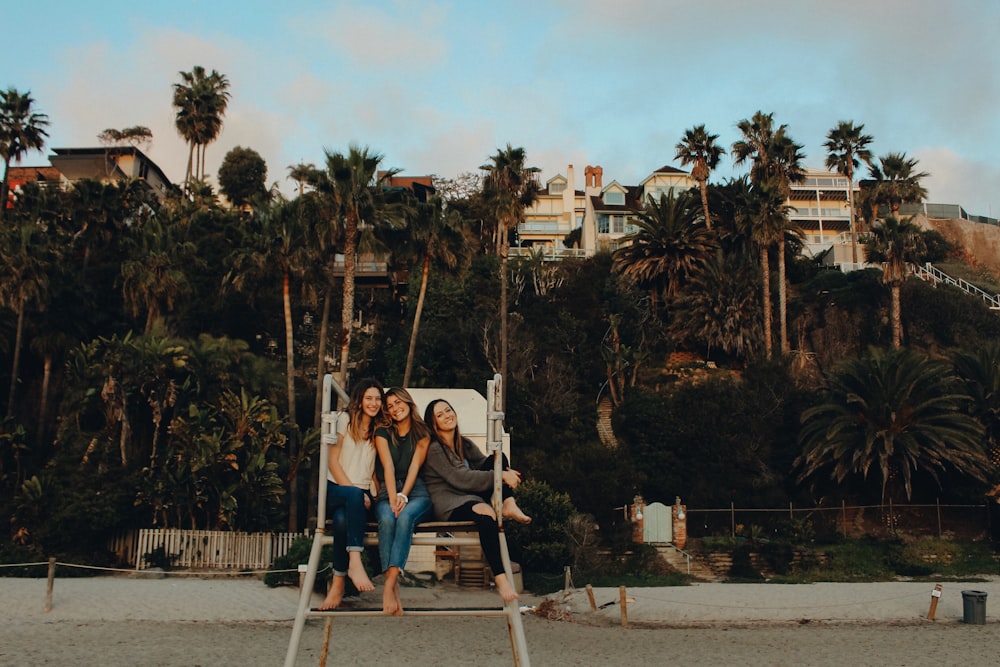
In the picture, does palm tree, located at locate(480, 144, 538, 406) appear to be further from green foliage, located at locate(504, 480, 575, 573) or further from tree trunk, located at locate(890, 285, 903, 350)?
tree trunk, located at locate(890, 285, 903, 350)

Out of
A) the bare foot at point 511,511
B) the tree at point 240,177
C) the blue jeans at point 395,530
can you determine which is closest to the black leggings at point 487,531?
the bare foot at point 511,511

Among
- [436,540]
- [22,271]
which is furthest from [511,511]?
[22,271]

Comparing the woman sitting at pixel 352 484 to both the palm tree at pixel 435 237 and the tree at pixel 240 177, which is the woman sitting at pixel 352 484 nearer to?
the palm tree at pixel 435 237

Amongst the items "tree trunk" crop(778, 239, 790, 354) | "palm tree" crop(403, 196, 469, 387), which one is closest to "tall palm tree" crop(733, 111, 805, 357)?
"tree trunk" crop(778, 239, 790, 354)

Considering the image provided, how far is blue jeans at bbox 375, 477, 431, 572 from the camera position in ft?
16.3

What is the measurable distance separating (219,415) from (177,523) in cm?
396

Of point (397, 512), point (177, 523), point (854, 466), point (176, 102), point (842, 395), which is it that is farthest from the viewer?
point (176, 102)

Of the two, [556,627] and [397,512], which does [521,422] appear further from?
[397,512]

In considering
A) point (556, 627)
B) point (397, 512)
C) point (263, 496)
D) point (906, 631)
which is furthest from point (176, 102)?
point (397, 512)

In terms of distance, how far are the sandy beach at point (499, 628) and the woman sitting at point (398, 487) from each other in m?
8.25

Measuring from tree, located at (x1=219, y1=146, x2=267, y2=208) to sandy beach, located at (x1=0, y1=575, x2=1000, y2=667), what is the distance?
4278 centimetres

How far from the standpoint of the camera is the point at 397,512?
502 centimetres

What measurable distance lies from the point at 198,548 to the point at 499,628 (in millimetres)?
13024

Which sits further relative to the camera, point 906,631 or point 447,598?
point 447,598
